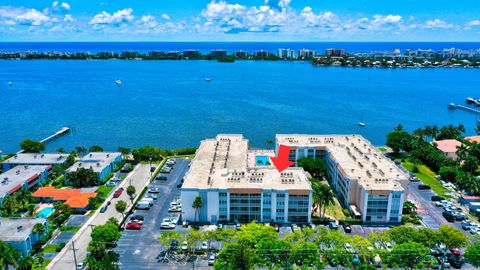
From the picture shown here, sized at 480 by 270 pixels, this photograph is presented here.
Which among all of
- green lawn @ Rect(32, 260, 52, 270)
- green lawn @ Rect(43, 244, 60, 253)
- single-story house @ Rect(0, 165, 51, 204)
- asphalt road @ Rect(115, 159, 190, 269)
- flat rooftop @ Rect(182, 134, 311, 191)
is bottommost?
Result: asphalt road @ Rect(115, 159, 190, 269)

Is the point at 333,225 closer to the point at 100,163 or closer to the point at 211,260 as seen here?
the point at 211,260

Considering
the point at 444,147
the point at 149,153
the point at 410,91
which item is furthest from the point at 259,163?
the point at 410,91

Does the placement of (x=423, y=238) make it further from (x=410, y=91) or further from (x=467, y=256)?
(x=410, y=91)

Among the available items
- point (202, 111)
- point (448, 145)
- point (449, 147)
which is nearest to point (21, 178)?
point (202, 111)

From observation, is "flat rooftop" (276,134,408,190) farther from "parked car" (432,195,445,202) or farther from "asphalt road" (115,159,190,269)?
"asphalt road" (115,159,190,269)

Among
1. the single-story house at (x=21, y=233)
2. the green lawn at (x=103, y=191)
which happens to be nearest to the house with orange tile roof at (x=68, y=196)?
the green lawn at (x=103, y=191)

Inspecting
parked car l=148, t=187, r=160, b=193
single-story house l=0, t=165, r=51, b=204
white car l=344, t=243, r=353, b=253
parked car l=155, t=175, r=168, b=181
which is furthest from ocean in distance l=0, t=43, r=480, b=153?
white car l=344, t=243, r=353, b=253
